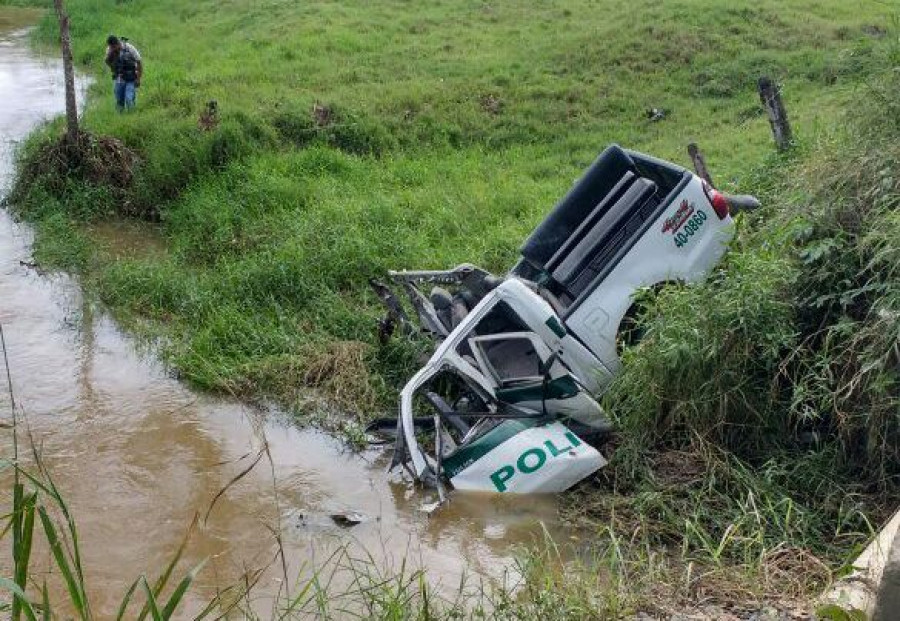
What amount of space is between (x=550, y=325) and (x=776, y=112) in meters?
3.52

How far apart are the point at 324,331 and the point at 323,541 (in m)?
2.96

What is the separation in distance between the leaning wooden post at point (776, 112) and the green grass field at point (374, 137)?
0.41 m

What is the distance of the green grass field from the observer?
996 centimetres

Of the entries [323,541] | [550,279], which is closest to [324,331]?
[550,279]

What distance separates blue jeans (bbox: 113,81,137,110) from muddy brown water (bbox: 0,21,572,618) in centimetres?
632


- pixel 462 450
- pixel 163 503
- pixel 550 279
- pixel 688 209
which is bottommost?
pixel 163 503

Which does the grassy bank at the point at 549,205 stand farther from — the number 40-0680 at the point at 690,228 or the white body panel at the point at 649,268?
the number 40-0680 at the point at 690,228

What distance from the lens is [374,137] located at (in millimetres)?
14125

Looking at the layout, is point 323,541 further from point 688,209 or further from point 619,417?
point 688,209

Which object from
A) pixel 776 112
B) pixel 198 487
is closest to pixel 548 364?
pixel 198 487

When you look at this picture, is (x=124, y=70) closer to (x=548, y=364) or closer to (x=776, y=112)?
(x=776, y=112)

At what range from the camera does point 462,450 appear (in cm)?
712

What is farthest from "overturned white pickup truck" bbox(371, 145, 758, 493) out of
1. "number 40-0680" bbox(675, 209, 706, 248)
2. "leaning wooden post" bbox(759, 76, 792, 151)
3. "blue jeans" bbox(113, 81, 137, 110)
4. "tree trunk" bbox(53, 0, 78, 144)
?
"blue jeans" bbox(113, 81, 137, 110)

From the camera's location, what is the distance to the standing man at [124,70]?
15352 mm
